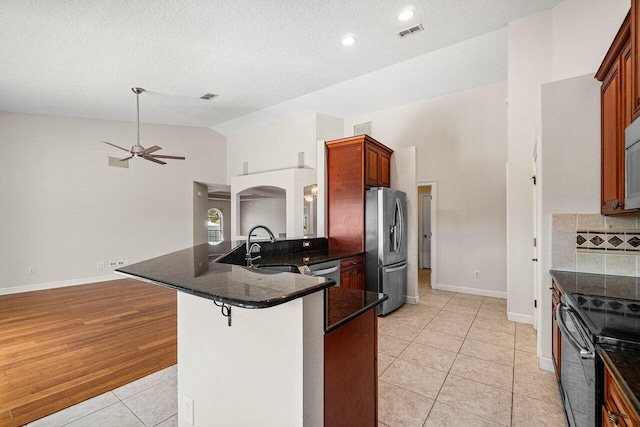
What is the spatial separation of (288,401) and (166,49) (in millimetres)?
4318

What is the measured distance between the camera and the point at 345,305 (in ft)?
4.74

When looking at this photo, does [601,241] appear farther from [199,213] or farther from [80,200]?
[80,200]

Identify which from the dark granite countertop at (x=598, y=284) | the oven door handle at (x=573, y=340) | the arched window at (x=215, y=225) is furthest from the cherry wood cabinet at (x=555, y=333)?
the arched window at (x=215, y=225)

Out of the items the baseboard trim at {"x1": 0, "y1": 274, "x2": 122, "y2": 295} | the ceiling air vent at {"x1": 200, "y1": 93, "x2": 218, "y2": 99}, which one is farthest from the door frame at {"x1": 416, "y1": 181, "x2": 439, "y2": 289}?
the baseboard trim at {"x1": 0, "y1": 274, "x2": 122, "y2": 295}

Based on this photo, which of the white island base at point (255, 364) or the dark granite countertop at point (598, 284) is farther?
the dark granite countertop at point (598, 284)

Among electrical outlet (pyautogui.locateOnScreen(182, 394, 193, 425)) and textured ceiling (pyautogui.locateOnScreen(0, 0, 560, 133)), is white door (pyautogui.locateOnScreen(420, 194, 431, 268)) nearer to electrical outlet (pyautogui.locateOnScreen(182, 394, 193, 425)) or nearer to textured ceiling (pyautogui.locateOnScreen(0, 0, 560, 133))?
textured ceiling (pyautogui.locateOnScreen(0, 0, 560, 133))

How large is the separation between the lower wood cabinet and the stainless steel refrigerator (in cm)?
230

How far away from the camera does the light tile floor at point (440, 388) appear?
6.25 ft

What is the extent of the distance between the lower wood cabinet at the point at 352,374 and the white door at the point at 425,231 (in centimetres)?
645

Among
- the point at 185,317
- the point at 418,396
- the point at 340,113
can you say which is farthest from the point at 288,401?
the point at 340,113

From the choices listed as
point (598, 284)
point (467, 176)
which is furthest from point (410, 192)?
point (598, 284)

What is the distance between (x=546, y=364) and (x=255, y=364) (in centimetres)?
260

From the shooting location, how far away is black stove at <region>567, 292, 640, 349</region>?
3.60ft

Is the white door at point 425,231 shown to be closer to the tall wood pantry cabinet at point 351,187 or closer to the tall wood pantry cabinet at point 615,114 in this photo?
the tall wood pantry cabinet at point 351,187
